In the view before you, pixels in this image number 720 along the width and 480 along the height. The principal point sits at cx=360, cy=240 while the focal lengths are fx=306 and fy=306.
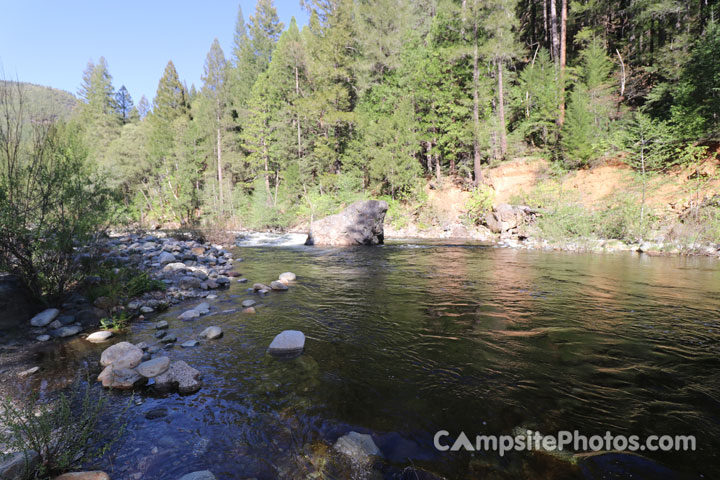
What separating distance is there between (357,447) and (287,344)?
6.52 ft

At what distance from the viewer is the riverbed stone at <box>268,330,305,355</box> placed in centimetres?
402

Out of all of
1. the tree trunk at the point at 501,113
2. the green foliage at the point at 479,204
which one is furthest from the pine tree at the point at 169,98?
the green foliage at the point at 479,204

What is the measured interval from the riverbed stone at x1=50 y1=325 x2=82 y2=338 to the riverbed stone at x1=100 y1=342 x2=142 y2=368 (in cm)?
136

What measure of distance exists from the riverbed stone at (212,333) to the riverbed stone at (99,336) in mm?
1361

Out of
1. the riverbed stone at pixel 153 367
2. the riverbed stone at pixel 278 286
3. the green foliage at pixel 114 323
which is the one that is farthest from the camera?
the riverbed stone at pixel 278 286

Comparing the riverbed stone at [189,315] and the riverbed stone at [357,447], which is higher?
the riverbed stone at [189,315]

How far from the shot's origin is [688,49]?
16.9 metres

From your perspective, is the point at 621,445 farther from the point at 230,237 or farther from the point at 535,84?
the point at 535,84

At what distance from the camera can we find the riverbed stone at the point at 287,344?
4023mm

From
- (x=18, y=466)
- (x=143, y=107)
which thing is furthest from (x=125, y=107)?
(x=18, y=466)

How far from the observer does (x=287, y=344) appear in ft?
13.4

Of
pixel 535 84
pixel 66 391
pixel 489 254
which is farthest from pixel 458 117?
pixel 66 391

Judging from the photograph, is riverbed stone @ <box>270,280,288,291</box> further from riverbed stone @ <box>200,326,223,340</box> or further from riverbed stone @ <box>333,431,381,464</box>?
riverbed stone @ <box>333,431,381,464</box>

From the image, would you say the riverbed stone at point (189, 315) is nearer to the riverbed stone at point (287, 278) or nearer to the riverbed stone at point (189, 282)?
the riverbed stone at point (189, 282)
